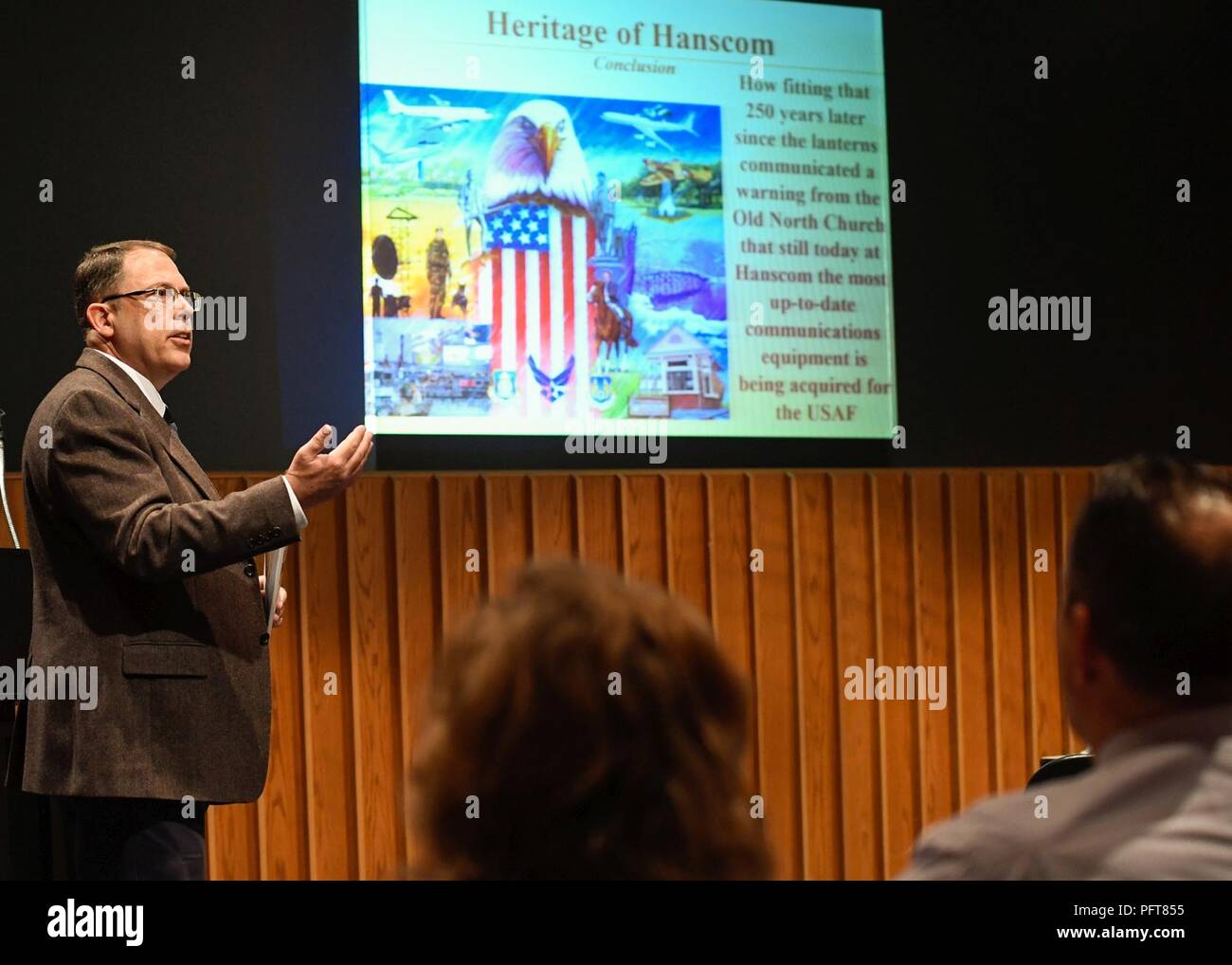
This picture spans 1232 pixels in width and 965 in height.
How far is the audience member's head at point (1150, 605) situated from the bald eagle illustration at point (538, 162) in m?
3.27

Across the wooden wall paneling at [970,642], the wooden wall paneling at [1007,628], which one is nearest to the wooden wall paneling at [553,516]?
the wooden wall paneling at [970,642]

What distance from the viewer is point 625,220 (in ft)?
14.3

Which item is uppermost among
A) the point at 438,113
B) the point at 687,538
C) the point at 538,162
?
the point at 438,113

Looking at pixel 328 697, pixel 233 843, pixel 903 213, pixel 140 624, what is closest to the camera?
pixel 140 624

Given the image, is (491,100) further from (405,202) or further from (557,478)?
(557,478)

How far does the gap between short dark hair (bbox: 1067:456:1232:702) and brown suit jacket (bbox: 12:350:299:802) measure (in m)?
1.66

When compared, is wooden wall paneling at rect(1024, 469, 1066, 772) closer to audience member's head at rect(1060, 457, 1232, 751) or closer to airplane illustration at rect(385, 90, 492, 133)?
airplane illustration at rect(385, 90, 492, 133)

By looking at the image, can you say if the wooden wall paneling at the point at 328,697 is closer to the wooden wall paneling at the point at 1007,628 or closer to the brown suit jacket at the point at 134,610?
the brown suit jacket at the point at 134,610

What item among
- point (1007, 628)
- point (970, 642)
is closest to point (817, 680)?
point (970, 642)

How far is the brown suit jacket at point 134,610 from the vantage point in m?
2.39

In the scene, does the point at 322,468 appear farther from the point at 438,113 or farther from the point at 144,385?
the point at 438,113

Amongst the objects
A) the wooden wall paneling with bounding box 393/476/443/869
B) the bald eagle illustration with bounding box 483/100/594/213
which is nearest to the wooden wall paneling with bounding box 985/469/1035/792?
the bald eagle illustration with bounding box 483/100/594/213

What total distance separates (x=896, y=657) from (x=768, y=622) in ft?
1.50

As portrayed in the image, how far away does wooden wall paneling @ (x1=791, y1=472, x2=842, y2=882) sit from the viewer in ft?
13.9
